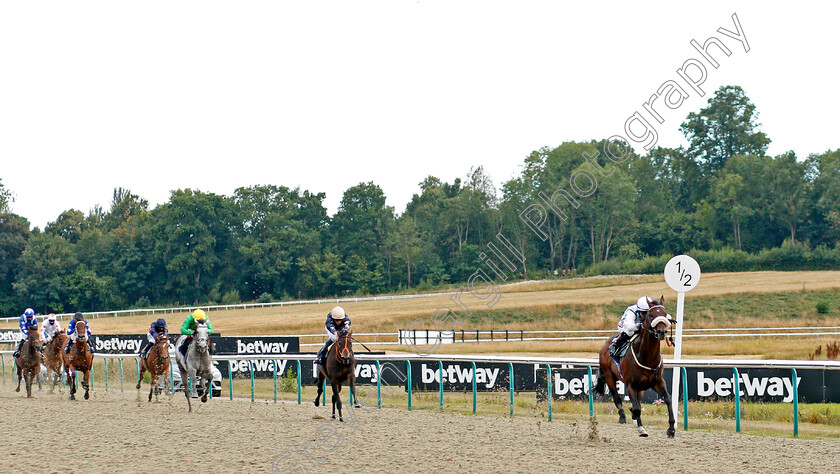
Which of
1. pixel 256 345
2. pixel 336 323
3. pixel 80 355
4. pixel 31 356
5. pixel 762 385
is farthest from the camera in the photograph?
pixel 256 345

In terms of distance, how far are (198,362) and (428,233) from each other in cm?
7044

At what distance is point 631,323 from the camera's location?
12297mm

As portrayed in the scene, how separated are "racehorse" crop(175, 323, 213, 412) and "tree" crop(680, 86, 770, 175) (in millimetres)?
82277

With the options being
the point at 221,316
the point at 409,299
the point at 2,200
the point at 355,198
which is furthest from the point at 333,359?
the point at 2,200

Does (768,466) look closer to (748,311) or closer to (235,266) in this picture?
(748,311)

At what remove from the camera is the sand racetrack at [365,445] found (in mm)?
9508

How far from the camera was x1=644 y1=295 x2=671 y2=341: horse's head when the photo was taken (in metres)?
11.2

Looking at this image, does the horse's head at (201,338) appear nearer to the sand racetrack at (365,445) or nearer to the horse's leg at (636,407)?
the sand racetrack at (365,445)

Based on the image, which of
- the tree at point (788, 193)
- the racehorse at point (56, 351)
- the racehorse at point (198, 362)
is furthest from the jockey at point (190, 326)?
the tree at point (788, 193)

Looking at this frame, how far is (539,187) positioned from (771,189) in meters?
23.7

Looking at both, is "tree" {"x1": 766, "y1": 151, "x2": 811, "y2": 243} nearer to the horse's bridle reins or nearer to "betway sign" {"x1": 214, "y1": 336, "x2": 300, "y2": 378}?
"betway sign" {"x1": 214, "y1": 336, "x2": 300, "y2": 378}

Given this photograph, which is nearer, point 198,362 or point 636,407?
point 636,407

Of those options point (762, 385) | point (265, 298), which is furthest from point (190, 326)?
point (265, 298)

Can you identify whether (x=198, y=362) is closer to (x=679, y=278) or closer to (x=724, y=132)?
(x=679, y=278)
